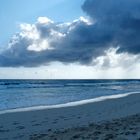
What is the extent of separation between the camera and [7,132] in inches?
498

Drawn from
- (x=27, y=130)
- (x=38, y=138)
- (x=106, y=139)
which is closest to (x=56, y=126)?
(x=27, y=130)

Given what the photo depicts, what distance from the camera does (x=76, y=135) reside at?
9.78m

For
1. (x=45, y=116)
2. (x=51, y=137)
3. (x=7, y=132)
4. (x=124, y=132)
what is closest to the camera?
(x=124, y=132)

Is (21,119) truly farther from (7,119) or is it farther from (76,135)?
(76,135)

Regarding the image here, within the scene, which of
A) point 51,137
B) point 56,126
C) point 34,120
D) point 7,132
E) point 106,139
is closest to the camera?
point 106,139

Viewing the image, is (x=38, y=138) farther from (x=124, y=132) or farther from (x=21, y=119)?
(x=21, y=119)

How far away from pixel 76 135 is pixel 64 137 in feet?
1.36

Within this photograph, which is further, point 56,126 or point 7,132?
point 56,126

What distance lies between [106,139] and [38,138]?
276 cm

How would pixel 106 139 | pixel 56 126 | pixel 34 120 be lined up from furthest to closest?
pixel 34 120 < pixel 56 126 < pixel 106 139

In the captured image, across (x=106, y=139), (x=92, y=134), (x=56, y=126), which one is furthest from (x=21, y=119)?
(x=106, y=139)

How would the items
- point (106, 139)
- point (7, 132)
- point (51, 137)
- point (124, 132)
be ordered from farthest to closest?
1. point (7, 132)
2. point (51, 137)
3. point (124, 132)
4. point (106, 139)

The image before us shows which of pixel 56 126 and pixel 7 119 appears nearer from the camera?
pixel 56 126

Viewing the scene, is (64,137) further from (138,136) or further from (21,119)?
(21,119)
